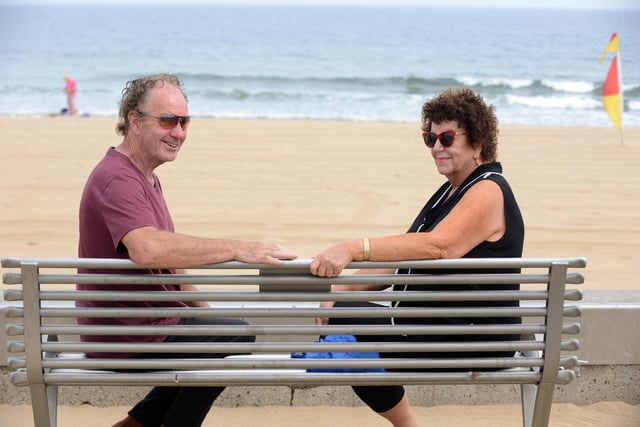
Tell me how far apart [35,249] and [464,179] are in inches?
201

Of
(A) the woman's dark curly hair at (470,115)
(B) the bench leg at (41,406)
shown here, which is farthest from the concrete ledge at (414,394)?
(A) the woman's dark curly hair at (470,115)

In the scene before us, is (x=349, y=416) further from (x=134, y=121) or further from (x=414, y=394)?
(x=134, y=121)

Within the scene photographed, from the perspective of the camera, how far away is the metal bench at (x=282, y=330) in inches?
109

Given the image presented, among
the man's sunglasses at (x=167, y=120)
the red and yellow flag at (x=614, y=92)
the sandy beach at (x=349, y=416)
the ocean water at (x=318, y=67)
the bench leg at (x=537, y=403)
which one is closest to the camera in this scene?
the bench leg at (x=537, y=403)

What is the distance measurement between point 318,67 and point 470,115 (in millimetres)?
41321

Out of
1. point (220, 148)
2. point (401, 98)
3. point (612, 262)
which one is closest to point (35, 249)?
point (612, 262)

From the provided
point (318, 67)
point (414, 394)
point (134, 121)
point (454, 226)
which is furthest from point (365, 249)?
point (318, 67)

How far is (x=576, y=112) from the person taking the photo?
86.4 feet

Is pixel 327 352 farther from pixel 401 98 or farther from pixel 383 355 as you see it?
pixel 401 98

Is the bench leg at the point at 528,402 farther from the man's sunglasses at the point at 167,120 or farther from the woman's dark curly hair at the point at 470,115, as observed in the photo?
the man's sunglasses at the point at 167,120

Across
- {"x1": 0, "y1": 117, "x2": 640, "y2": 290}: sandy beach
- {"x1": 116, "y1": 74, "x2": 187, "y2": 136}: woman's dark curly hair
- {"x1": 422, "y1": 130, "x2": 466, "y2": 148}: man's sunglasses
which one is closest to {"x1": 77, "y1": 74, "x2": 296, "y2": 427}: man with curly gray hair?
{"x1": 116, "y1": 74, "x2": 187, "y2": 136}: woman's dark curly hair

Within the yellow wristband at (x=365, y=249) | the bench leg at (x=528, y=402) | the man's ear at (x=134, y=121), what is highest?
the man's ear at (x=134, y=121)

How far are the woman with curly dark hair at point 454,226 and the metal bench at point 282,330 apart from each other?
8 cm

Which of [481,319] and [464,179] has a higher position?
[464,179]
